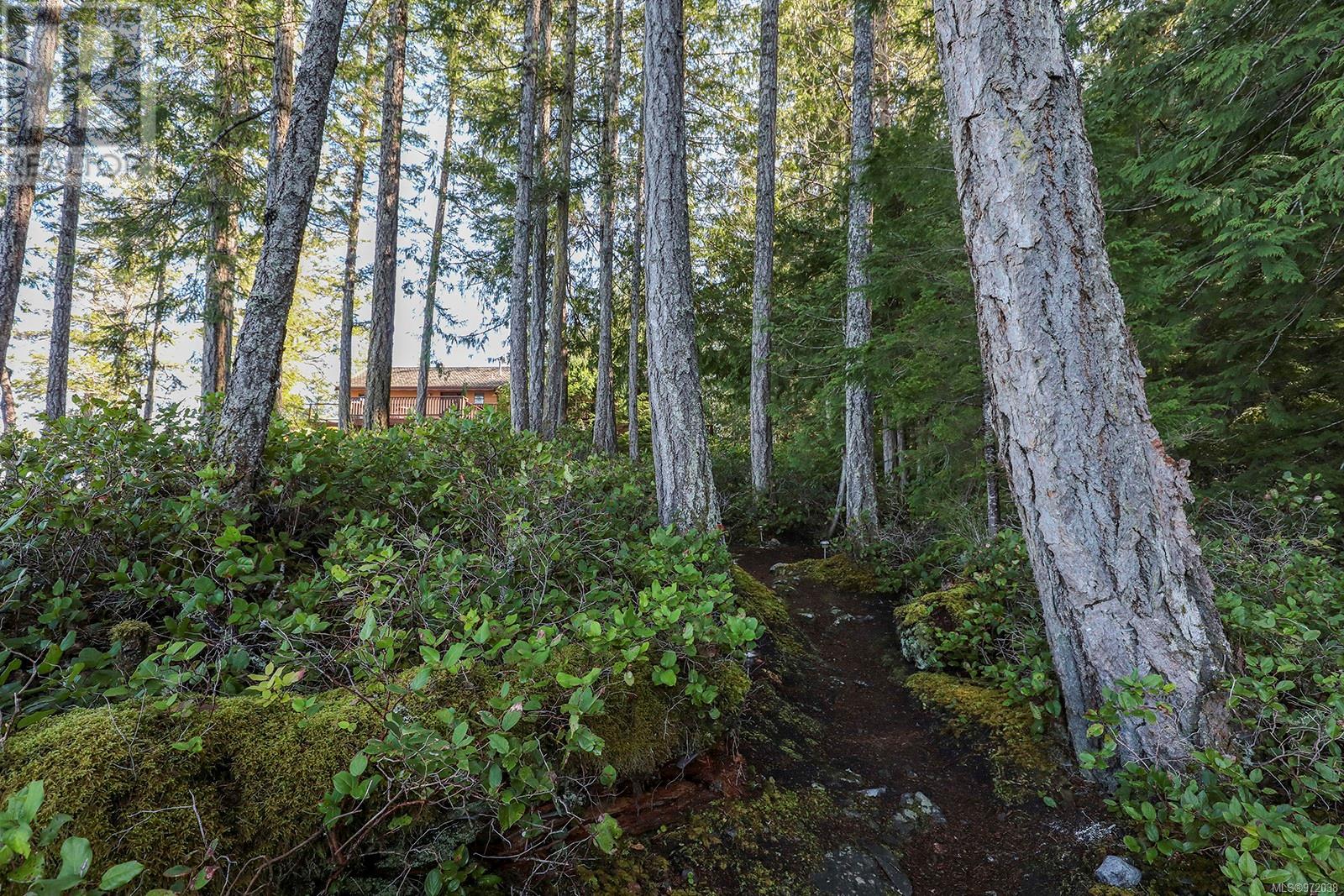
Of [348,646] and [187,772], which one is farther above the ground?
[348,646]

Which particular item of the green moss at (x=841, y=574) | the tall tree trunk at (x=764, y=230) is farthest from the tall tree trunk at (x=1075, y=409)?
the tall tree trunk at (x=764, y=230)

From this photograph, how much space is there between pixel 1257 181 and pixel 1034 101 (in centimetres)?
435

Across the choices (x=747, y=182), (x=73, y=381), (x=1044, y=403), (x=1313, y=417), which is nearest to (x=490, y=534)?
(x=1044, y=403)

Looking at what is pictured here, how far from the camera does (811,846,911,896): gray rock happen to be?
2131 mm

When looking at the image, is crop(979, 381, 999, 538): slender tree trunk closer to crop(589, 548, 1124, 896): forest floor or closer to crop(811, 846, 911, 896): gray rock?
crop(589, 548, 1124, 896): forest floor

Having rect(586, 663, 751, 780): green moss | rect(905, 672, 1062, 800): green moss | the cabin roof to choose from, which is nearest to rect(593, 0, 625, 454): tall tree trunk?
rect(905, 672, 1062, 800): green moss

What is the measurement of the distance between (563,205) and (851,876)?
12.7 metres

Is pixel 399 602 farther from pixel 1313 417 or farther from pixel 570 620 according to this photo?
pixel 1313 417

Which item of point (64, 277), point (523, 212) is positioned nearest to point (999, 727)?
point (523, 212)

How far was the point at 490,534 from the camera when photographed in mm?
3342

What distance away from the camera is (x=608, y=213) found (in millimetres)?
13117

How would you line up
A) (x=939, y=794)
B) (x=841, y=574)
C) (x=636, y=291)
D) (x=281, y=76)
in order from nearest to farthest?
1. (x=939, y=794)
2. (x=841, y=574)
3. (x=281, y=76)
4. (x=636, y=291)

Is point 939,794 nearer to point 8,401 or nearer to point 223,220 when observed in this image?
point 223,220

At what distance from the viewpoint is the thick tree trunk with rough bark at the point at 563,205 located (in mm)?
11547
